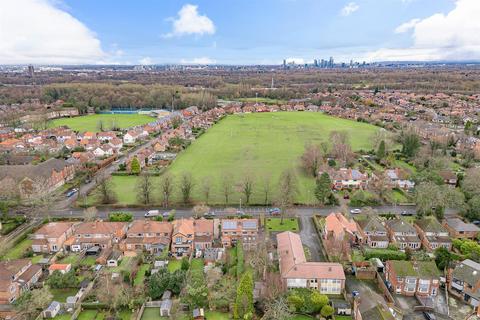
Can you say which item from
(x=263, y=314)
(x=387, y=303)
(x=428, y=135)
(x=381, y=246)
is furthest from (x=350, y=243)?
(x=428, y=135)

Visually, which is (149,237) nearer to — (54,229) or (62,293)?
(62,293)

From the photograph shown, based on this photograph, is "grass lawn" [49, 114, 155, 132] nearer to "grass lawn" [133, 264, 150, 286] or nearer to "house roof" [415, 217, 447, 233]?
"grass lawn" [133, 264, 150, 286]

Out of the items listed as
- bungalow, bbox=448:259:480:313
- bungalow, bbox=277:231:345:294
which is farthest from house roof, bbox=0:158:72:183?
bungalow, bbox=448:259:480:313

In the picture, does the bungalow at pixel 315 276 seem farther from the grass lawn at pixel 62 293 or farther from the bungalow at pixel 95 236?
the bungalow at pixel 95 236

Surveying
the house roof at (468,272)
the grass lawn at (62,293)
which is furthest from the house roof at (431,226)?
the grass lawn at (62,293)

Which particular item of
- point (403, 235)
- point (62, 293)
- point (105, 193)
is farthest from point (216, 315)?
point (105, 193)

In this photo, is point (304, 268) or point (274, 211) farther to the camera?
point (274, 211)
